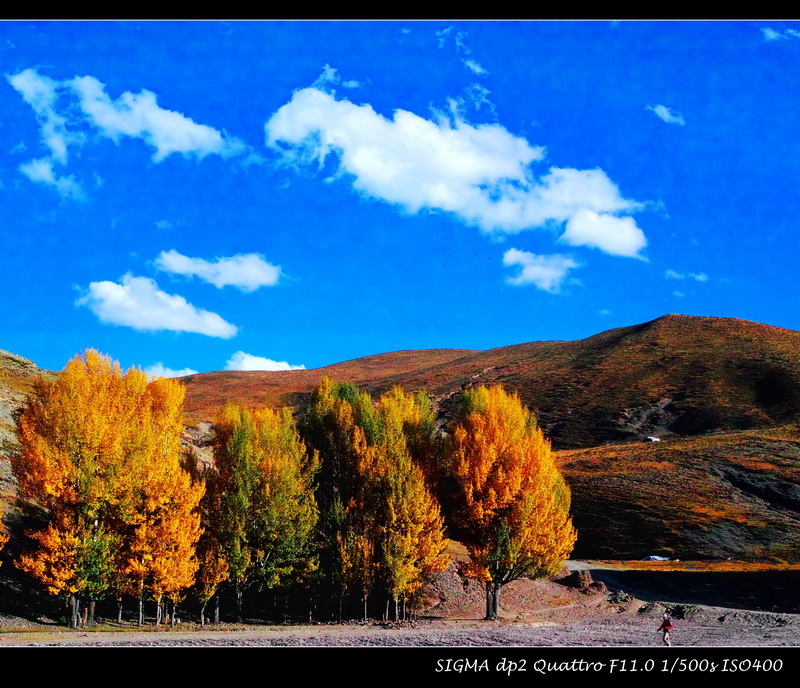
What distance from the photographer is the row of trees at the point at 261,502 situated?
36.5 metres

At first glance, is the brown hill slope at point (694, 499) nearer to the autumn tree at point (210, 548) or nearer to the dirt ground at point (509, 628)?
the dirt ground at point (509, 628)

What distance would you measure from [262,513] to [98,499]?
442 inches

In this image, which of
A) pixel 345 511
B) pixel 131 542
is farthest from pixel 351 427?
pixel 131 542

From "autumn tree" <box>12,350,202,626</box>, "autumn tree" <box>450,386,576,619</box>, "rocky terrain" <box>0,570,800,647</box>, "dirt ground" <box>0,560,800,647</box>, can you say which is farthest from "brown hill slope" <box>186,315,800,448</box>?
"autumn tree" <box>12,350,202,626</box>

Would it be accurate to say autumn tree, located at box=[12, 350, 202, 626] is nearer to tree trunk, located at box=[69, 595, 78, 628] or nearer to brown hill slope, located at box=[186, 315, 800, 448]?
tree trunk, located at box=[69, 595, 78, 628]

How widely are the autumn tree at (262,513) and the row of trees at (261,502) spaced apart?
0.33 ft

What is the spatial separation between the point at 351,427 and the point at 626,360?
13965 cm

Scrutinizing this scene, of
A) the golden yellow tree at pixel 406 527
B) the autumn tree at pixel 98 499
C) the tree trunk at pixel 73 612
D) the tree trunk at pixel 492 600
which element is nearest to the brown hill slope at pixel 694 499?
the tree trunk at pixel 492 600

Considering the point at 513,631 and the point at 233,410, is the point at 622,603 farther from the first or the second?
the point at 233,410

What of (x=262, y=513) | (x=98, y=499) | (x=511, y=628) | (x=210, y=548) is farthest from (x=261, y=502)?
(x=511, y=628)

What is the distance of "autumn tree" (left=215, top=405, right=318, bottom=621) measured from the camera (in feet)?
139

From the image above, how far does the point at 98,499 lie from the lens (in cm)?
3653

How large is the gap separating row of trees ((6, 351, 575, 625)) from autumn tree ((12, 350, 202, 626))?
0.33ft
